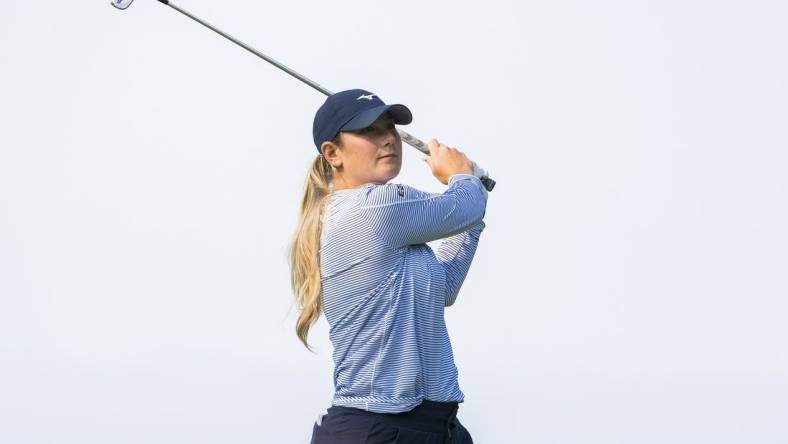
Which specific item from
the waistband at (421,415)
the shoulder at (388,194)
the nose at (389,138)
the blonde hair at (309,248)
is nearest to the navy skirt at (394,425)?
the waistband at (421,415)

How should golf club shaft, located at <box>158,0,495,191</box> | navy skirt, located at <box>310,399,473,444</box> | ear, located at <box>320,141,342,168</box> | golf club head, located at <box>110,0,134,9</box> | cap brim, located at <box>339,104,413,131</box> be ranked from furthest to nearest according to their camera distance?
golf club head, located at <box>110,0,134,9</box> → golf club shaft, located at <box>158,0,495,191</box> → ear, located at <box>320,141,342,168</box> → cap brim, located at <box>339,104,413,131</box> → navy skirt, located at <box>310,399,473,444</box>

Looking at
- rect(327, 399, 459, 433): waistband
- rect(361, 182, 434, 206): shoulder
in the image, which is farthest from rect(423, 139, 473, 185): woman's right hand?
rect(327, 399, 459, 433): waistband

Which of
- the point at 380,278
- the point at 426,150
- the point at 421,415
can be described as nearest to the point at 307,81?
the point at 426,150

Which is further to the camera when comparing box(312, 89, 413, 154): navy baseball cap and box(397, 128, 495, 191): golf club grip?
box(397, 128, 495, 191): golf club grip

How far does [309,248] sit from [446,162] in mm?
598

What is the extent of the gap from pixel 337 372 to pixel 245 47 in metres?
1.82

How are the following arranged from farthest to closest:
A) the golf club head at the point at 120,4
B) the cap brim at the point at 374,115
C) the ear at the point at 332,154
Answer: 1. the golf club head at the point at 120,4
2. the ear at the point at 332,154
3. the cap brim at the point at 374,115

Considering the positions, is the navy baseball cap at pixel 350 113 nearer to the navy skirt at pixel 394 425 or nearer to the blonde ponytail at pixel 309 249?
the blonde ponytail at pixel 309 249

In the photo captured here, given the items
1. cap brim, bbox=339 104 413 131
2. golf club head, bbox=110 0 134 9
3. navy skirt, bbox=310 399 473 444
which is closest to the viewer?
navy skirt, bbox=310 399 473 444

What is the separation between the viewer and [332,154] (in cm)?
410

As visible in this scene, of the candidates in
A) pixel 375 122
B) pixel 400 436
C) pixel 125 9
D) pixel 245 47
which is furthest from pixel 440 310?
pixel 125 9

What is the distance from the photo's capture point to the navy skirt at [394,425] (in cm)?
378

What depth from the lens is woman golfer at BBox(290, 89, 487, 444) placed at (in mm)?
3791

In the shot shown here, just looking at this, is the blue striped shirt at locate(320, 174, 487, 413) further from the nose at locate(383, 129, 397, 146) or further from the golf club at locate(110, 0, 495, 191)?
the golf club at locate(110, 0, 495, 191)
